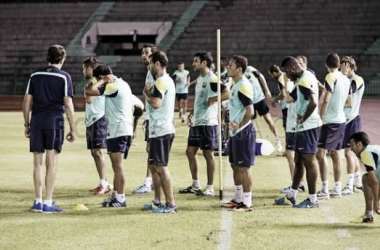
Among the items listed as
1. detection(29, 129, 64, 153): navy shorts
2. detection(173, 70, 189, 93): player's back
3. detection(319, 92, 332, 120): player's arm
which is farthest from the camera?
detection(173, 70, 189, 93): player's back

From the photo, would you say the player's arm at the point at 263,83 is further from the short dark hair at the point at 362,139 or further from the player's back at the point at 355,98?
the short dark hair at the point at 362,139

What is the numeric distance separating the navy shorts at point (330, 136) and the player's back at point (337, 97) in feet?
0.23

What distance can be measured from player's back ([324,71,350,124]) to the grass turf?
113 centimetres

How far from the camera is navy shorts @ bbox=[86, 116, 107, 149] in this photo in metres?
10.1

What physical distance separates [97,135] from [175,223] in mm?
2798

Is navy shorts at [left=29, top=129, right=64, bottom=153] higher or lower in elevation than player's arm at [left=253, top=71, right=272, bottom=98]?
lower

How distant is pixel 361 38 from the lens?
124 feet

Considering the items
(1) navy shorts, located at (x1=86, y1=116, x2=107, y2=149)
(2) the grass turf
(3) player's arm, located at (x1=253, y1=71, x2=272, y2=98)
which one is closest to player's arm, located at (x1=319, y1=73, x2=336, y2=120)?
(2) the grass turf

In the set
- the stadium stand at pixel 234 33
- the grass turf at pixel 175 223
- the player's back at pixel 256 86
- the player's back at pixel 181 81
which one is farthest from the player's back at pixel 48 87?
the stadium stand at pixel 234 33

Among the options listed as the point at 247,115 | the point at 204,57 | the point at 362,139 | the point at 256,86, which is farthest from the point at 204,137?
the point at 256,86

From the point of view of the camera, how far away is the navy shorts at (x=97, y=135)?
10.1 m

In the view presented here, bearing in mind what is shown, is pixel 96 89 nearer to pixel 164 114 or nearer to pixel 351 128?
pixel 164 114

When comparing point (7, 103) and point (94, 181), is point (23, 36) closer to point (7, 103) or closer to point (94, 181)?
point (7, 103)

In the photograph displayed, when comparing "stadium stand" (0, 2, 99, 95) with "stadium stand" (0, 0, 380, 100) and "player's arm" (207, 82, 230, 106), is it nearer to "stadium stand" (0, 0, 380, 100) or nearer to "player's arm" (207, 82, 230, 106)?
"stadium stand" (0, 0, 380, 100)
